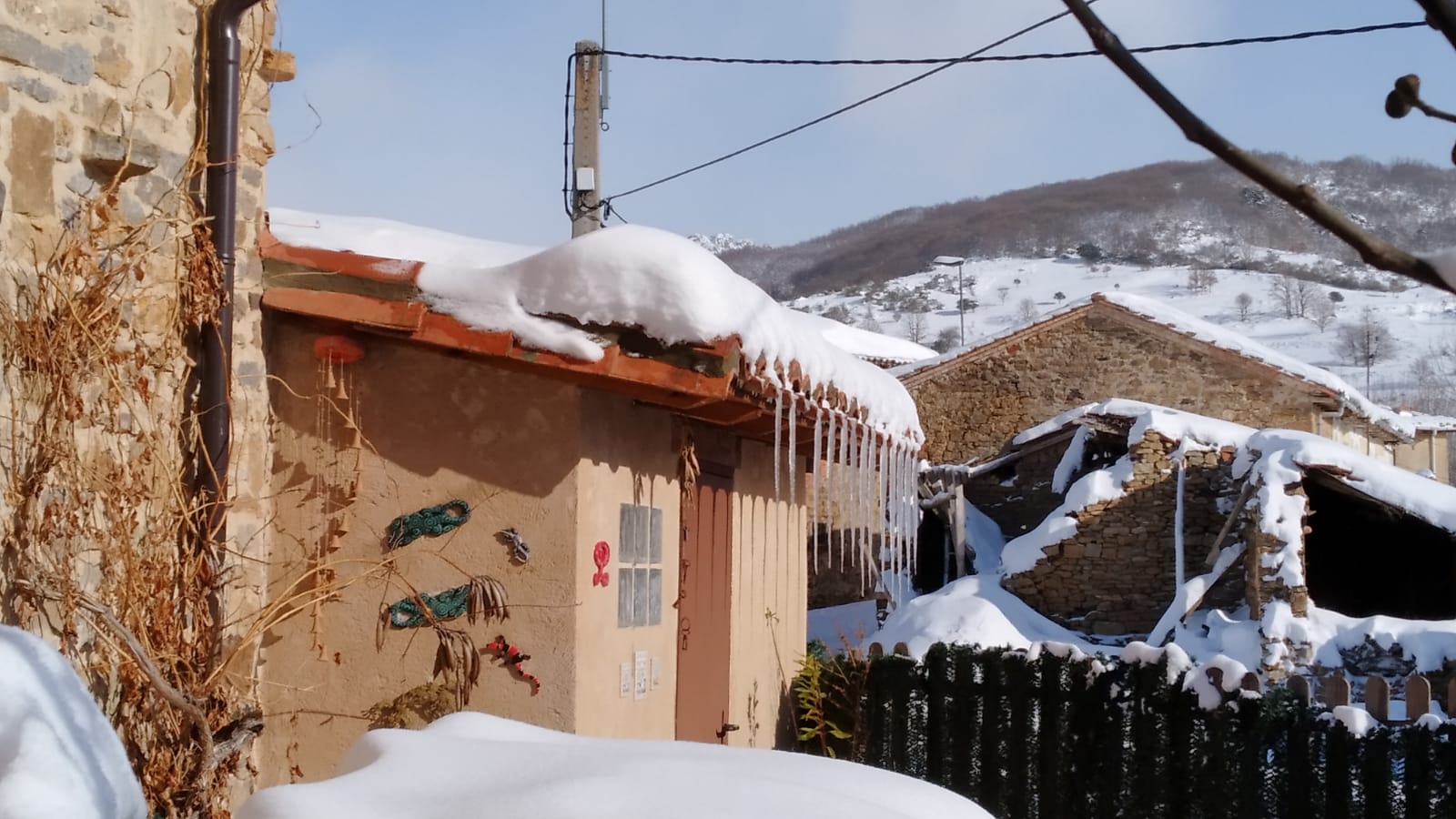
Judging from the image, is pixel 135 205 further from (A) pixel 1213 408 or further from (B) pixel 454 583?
(A) pixel 1213 408

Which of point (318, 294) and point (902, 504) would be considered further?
point (902, 504)

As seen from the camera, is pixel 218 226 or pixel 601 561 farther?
pixel 601 561

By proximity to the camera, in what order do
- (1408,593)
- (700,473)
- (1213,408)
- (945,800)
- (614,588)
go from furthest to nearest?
(1213,408) < (1408,593) < (700,473) < (614,588) < (945,800)

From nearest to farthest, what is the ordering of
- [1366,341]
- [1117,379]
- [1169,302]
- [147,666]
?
[147,666]
[1117,379]
[1366,341]
[1169,302]

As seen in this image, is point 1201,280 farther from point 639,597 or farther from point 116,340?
point 116,340

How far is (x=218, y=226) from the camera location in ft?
14.4

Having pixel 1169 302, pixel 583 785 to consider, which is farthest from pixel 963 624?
pixel 1169 302

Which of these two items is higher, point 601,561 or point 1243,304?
point 1243,304

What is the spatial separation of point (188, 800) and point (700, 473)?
2.75 meters

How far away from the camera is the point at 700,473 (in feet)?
20.1

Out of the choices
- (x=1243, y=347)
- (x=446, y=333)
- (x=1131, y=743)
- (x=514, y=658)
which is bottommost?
(x=1131, y=743)

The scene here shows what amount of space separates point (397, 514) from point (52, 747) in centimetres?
270

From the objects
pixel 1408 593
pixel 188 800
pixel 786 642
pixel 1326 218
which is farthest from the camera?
pixel 1408 593

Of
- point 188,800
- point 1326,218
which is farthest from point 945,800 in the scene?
point 188,800
